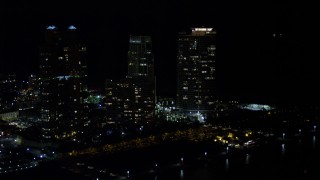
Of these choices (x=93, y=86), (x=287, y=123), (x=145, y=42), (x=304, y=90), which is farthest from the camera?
(x=93, y=86)

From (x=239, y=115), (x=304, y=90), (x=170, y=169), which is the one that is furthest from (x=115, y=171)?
(x=304, y=90)

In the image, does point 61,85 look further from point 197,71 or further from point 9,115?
point 197,71

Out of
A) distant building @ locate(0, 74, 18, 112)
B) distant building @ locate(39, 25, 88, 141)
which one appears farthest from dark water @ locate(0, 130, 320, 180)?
distant building @ locate(0, 74, 18, 112)

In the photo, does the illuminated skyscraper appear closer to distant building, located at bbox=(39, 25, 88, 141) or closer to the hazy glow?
the hazy glow

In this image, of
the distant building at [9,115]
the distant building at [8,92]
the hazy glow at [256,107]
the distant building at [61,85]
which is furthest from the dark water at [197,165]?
the distant building at [8,92]

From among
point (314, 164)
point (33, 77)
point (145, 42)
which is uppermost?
point (145, 42)

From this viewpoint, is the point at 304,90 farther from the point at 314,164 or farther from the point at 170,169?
the point at 170,169
